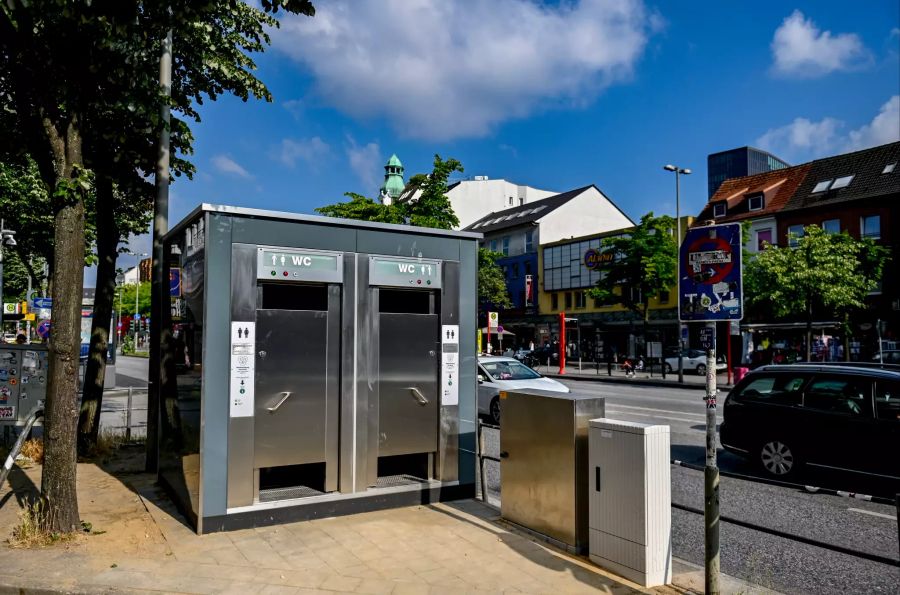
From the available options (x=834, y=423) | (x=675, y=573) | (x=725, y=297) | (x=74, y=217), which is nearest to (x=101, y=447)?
(x=74, y=217)

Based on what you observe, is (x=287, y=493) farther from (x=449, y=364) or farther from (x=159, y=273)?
(x=159, y=273)

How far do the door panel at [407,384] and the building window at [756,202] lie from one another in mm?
41945

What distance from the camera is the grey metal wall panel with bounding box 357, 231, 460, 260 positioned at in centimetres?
691

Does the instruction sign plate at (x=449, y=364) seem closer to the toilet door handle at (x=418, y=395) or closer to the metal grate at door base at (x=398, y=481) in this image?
the toilet door handle at (x=418, y=395)

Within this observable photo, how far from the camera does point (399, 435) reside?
7059 millimetres

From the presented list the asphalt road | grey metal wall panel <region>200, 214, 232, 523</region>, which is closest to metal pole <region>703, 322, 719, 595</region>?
the asphalt road

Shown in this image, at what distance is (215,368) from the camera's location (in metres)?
6.11

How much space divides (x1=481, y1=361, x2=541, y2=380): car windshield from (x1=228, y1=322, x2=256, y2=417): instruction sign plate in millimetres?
9319

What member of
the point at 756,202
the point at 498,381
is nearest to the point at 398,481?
the point at 498,381

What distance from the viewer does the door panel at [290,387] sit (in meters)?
6.36

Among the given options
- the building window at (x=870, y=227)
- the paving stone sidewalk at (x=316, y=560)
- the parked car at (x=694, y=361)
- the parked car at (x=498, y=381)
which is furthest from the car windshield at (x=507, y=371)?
the building window at (x=870, y=227)

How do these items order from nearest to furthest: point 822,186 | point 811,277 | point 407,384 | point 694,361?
point 407,384 < point 811,277 < point 694,361 < point 822,186

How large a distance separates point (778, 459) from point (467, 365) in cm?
450

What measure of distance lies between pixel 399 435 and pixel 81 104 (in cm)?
444
